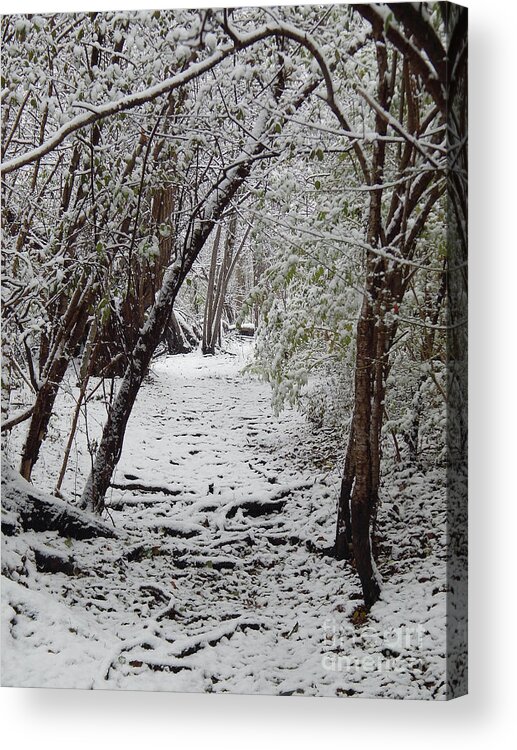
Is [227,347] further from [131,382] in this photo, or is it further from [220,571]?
[220,571]

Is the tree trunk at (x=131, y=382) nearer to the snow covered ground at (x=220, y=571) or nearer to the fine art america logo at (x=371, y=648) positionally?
the snow covered ground at (x=220, y=571)

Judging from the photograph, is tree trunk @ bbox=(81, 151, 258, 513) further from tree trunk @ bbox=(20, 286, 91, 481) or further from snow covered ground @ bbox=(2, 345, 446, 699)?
tree trunk @ bbox=(20, 286, 91, 481)

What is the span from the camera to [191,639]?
11.0 ft

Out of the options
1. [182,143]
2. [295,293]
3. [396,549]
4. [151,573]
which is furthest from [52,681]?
[182,143]

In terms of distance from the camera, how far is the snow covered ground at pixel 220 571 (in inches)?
126

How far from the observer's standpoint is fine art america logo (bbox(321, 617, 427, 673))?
3.15 meters

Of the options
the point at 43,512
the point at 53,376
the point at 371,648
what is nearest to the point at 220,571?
the point at 371,648

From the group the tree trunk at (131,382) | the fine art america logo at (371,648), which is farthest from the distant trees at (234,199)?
the fine art america logo at (371,648)

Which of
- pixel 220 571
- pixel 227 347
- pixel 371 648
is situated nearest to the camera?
pixel 371 648

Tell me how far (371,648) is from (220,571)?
61 cm

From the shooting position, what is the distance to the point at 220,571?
3.42 m

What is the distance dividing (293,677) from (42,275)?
1769 millimetres

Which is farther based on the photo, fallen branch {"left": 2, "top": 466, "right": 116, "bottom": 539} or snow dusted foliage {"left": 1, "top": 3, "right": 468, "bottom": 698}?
fallen branch {"left": 2, "top": 466, "right": 116, "bottom": 539}

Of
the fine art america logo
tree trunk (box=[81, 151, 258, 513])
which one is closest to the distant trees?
Result: tree trunk (box=[81, 151, 258, 513])
